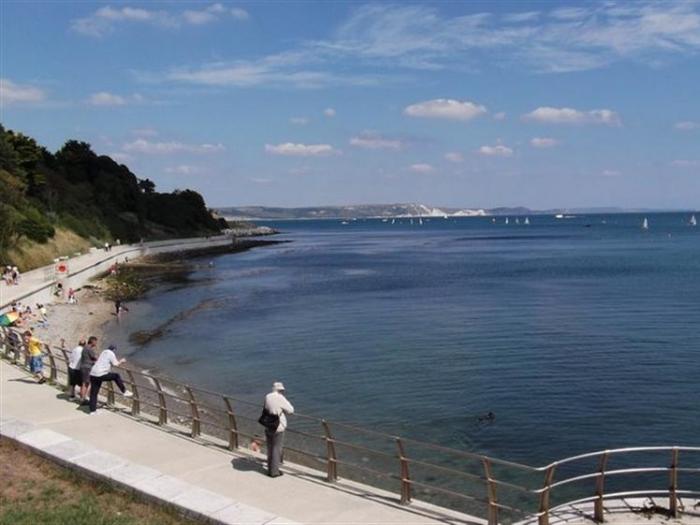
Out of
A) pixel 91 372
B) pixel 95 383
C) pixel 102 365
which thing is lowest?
pixel 95 383

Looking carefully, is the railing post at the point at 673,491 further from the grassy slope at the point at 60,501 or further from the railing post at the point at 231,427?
the railing post at the point at 231,427

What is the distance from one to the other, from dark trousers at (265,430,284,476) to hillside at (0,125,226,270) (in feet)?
158

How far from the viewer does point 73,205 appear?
323 ft

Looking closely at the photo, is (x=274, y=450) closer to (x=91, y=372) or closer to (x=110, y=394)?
(x=91, y=372)

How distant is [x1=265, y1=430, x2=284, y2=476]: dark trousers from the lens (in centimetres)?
1220

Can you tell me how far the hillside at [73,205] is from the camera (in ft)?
209

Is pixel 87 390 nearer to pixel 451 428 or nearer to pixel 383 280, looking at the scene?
pixel 451 428

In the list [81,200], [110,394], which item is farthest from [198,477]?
[81,200]

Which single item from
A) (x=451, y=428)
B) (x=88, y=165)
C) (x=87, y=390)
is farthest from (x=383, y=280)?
(x=88, y=165)

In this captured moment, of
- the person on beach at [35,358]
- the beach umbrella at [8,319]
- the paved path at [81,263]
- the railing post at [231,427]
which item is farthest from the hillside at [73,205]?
the railing post at [231,427]

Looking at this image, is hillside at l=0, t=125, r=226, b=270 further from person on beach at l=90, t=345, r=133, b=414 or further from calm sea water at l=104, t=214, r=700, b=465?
person on beach at l=90, t=345, r=133, b=414

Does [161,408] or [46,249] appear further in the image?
[46,249]

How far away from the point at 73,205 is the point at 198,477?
307 feet

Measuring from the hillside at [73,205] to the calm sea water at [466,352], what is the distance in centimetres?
1259
